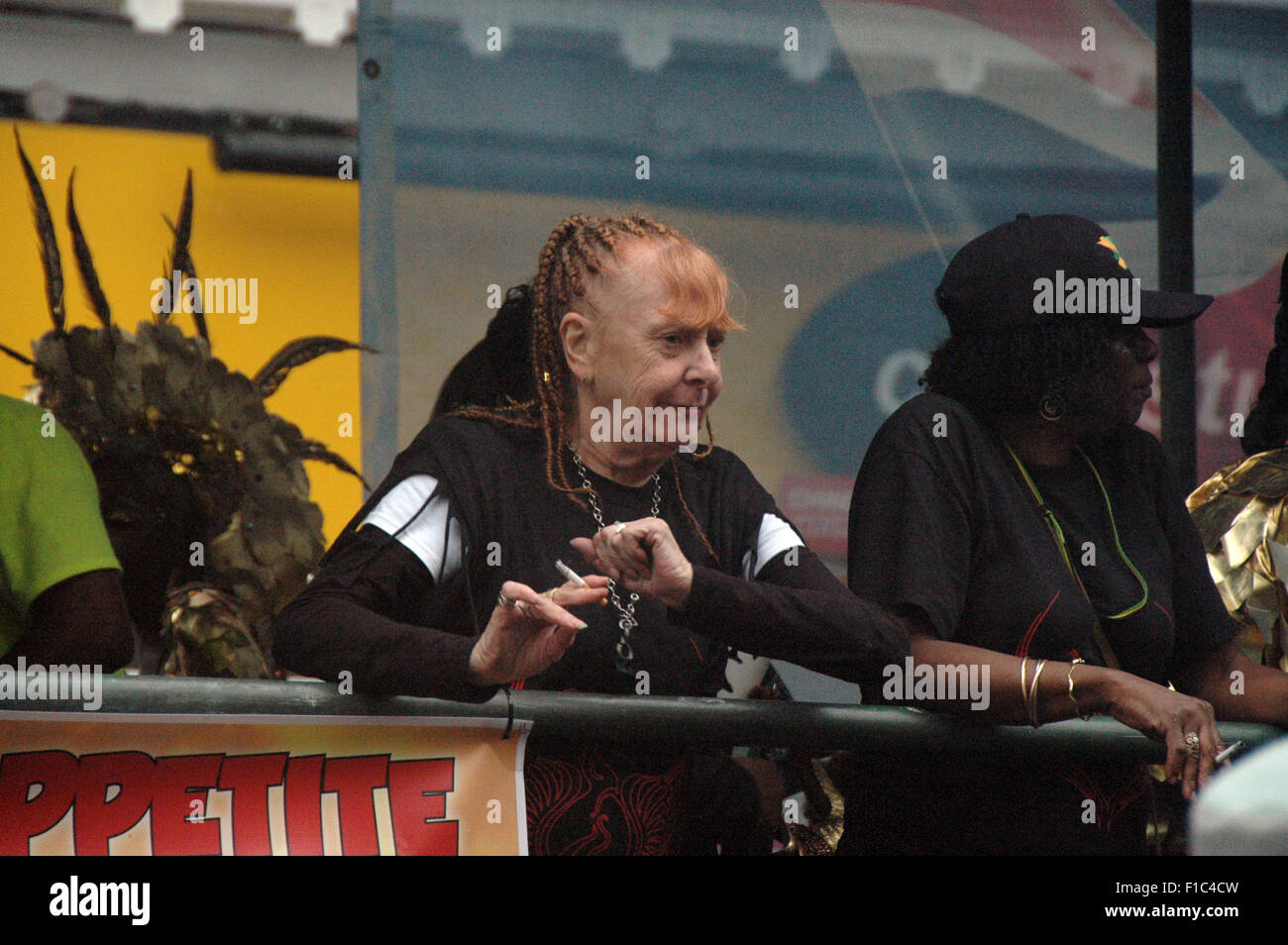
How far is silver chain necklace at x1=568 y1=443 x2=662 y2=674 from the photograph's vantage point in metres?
2.68

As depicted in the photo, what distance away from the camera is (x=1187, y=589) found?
3230mm

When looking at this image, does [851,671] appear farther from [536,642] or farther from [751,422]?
[751,422]

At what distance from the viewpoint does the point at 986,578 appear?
294 cm

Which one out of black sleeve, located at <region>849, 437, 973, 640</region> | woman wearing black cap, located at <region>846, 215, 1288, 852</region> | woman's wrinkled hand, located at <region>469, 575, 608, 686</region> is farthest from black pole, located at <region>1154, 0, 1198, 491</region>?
woman's wrinkled hand, located at <region>469, 575, 608, 686</region>

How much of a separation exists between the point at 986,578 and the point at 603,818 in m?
0.81

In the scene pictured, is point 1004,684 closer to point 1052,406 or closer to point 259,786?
point 1052,406

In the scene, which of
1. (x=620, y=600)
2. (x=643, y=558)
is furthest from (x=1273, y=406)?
(x=643, y=558)

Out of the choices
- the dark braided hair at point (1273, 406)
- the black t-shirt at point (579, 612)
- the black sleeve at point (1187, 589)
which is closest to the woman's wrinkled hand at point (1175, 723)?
the black t-shirt at point (579, 612)

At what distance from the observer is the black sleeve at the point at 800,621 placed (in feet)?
8.38

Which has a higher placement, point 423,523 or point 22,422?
point 22,422

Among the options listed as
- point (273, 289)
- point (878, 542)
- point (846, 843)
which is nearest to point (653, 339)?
point (878, 542)

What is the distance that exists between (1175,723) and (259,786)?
1415 millimetres

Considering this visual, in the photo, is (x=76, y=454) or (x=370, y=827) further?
(x=76, y=454)
